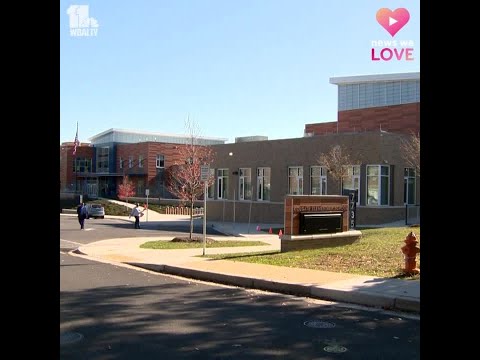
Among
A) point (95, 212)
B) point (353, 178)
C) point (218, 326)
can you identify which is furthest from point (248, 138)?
point (218, 326)

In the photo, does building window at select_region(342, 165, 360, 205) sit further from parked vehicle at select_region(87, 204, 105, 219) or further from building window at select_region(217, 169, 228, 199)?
parked vehicle at select_region(87, 204, 105, 219)

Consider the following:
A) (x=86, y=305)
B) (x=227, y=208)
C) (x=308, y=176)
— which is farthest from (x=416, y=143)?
(x=86, y=305)

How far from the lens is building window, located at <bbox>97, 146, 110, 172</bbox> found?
7206 cm

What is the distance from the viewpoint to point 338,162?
96.0 feet

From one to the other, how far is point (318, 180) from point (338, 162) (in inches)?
149

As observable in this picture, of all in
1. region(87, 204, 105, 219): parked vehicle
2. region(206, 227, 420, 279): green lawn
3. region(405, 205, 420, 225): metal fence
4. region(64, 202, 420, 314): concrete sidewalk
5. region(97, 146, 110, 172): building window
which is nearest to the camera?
region(64, 202, 420, 314): concrete sidewalk

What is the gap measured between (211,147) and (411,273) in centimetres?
3120

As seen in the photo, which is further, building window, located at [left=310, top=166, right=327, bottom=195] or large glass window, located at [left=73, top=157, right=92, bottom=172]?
large glass window, located at [left=73, top=157, right=92, bottom=172]

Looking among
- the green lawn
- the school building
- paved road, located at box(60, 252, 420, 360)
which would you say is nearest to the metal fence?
the school building

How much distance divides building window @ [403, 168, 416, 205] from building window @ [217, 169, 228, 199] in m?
14.1

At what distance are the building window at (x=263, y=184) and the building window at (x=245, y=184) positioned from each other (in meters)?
0.90

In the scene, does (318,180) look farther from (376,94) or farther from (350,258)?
(376,94)
